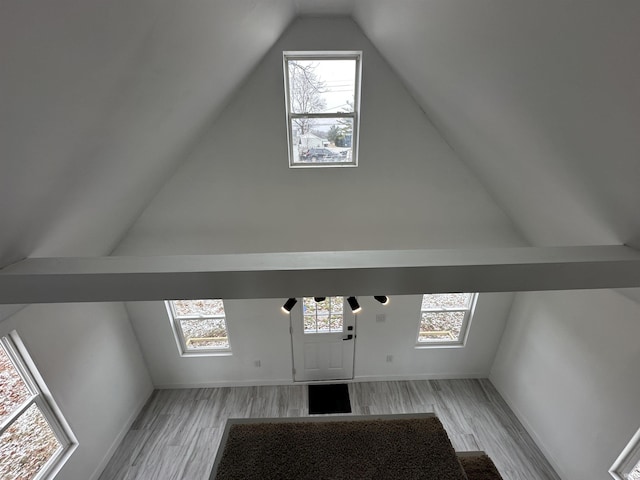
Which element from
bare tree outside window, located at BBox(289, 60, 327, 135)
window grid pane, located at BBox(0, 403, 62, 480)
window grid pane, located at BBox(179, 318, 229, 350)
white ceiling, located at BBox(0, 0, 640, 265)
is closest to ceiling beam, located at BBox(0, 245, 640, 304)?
white ceiling, located at BBox(0, 0, 640, 265)

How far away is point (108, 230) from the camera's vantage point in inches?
123

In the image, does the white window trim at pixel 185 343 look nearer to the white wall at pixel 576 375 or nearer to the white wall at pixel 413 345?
the white wall at pixel 413 345

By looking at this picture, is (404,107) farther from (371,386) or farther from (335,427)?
(371,386)

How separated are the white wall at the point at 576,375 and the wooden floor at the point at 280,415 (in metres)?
0.29

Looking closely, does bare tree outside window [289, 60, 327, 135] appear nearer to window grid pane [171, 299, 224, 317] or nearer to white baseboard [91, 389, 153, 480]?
Result: window grid pane [171, 299, 224, 317]

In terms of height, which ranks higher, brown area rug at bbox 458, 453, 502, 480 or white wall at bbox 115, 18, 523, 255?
white wall at bbox 115, 18, 523, 255

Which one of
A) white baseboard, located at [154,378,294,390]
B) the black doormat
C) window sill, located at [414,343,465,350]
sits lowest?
the black doormat

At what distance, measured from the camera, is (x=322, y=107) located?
3.42 metres

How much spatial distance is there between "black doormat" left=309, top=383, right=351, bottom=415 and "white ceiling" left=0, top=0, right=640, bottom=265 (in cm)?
316

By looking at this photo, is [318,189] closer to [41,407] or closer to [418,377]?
[418,377]

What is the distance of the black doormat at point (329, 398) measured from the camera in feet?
13.7

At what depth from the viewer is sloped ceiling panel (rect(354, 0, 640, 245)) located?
1.18 m

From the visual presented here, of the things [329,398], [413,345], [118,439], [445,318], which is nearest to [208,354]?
[118,439]

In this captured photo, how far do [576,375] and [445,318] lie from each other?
4.93 ft
